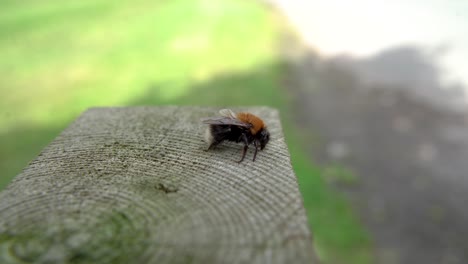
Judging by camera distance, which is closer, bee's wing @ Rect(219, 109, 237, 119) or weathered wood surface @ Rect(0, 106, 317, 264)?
weathered wood surface @ Rect(0, 106, 317, 264)

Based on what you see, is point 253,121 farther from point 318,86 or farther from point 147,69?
point 147,69

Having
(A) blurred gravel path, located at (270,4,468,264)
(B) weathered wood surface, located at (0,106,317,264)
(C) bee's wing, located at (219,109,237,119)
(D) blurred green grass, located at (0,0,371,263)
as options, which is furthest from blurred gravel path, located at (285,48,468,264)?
(B) weathered wood surface, located at (0,106,317,264)

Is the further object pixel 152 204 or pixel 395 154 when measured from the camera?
pixel 395 154

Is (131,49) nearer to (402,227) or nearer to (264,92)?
(264,92)

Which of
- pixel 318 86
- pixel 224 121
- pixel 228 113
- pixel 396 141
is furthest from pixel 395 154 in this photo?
pixel 224 121

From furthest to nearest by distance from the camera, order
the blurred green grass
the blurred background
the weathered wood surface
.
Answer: the blurred green grass, the blurred background, the weathered wood surface

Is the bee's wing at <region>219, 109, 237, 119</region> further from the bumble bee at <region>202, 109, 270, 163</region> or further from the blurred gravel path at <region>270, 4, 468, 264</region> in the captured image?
the blurred gravel path at <region>270, 4, 468, 264</region>

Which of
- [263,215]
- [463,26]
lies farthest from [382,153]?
[263,215]
